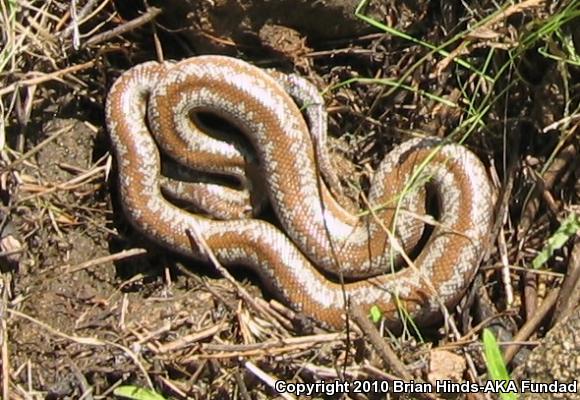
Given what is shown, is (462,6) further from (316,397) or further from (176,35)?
(316,397)

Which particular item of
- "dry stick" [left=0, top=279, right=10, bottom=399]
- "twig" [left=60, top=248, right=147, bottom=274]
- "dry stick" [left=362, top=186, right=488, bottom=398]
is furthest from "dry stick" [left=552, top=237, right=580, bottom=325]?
"dry stick" [left=0, top=279, right=10, bottom=399]

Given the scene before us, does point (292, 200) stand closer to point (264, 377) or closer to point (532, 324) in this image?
point (264, 377)

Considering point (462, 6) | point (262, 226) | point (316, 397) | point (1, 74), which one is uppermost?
point (462, 6)

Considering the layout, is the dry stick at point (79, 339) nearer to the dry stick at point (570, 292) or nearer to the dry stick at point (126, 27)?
the dry stick at point (126, 27)

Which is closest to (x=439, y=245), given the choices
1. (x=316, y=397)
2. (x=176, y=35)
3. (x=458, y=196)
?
(x=458, y=196)

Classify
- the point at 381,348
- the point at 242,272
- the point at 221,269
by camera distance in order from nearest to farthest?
the point at 381,348 → the point at 221,269 → the point at 242,272

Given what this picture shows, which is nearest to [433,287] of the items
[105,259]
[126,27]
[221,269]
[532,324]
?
[532,324]

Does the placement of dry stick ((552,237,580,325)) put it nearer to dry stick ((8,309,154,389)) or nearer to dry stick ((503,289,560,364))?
dry stick ((503,289,560,364))
